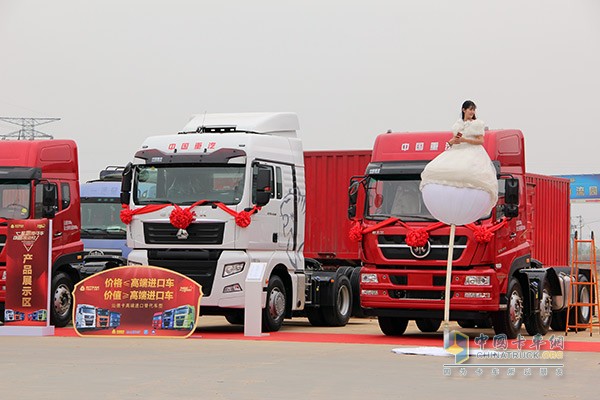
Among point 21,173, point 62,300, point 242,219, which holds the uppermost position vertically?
point 21,173

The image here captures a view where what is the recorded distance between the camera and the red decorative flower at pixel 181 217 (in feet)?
60.5

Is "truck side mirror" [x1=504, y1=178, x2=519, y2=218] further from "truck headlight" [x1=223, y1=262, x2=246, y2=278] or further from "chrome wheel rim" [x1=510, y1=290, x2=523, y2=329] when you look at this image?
"truck headlight" [x1=223, y1=262, x2=246, y2=278]

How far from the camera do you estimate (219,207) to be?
60.7 ft

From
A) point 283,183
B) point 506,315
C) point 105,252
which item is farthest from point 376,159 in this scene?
point 105,252

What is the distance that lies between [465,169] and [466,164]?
0.32 ft

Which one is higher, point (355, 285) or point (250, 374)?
point (355, 285)

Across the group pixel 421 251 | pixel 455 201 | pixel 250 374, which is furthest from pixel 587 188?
pixel 250 374

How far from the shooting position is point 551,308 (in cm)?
1994

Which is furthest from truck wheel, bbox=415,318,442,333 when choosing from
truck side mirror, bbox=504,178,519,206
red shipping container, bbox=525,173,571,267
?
truck side mirror, bbox=504,178,519,206

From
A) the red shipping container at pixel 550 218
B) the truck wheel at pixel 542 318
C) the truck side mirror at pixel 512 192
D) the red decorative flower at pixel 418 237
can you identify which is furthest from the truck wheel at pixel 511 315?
the red shipping container at pixel 550 218

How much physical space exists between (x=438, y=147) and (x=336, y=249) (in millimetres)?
4869

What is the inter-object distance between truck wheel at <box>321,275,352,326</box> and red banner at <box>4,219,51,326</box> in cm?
542

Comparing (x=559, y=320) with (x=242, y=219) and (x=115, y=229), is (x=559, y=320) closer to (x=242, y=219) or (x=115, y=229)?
(x=242, y=219)

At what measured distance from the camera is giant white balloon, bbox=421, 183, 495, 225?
557 inches
